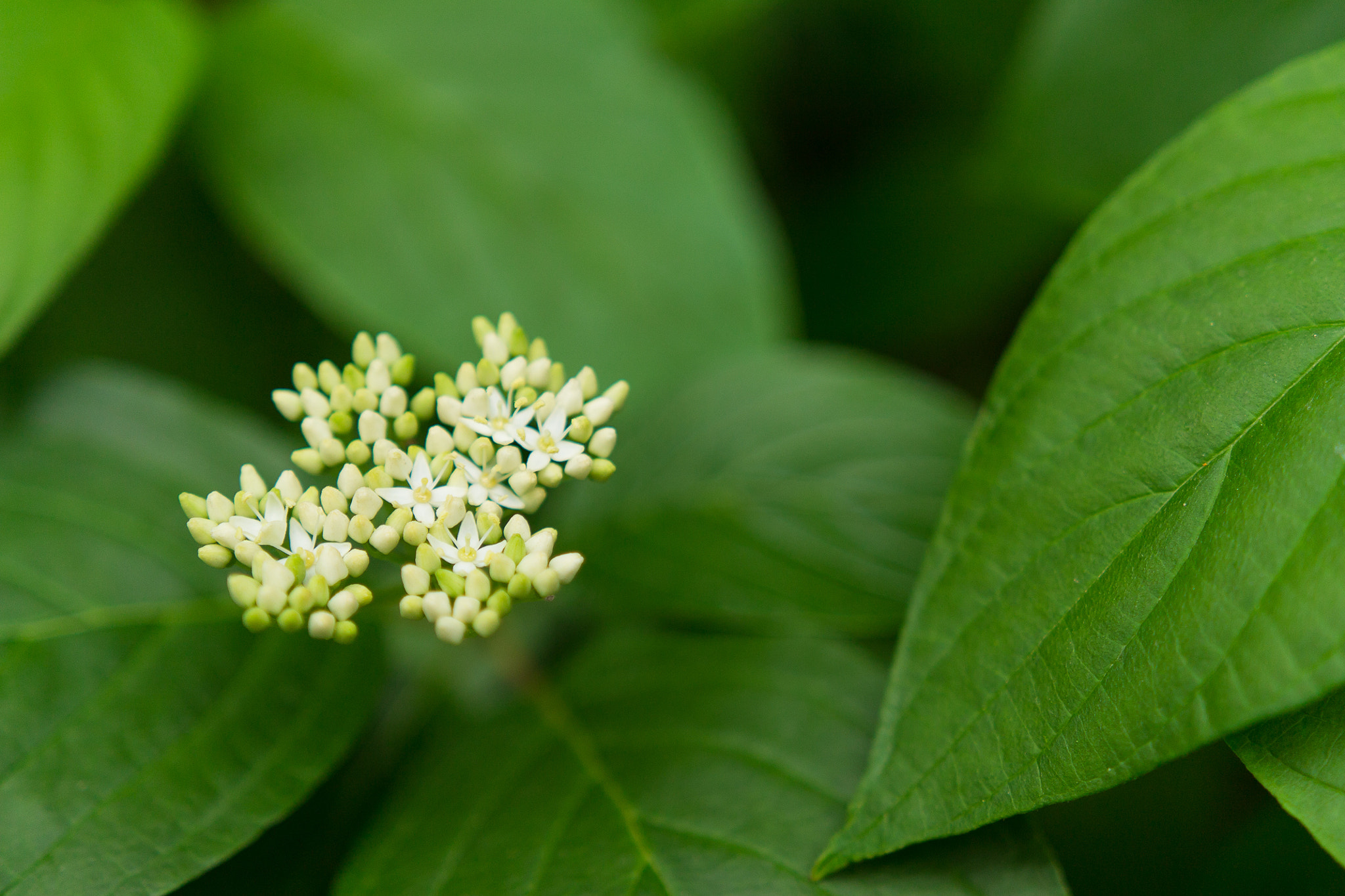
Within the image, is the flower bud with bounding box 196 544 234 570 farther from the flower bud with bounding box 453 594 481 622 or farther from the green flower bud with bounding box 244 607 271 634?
the flower bud with bounding box 453 594 481 622

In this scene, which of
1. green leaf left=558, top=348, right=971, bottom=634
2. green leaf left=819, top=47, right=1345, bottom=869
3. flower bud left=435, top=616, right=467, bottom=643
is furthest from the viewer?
green leaf left=558, top=348, right=971, bottom=634

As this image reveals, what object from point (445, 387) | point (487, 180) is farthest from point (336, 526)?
point (487, 180)

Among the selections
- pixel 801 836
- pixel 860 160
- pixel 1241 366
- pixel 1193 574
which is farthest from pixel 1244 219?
pixel 860 160

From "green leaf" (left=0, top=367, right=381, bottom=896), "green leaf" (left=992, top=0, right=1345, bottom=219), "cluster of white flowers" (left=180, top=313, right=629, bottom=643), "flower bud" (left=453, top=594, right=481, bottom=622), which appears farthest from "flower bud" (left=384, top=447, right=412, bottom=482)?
"green leaf" (left=992, top=0, right=1345, bottom=219)

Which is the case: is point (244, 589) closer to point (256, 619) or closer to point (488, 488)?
point (256, 619)

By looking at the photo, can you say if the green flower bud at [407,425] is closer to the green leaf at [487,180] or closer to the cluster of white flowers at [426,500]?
the cluster of white flowers at [426,500]

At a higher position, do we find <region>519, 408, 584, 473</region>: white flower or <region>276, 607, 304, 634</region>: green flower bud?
<region>519, 408, 584, 473</region>: white flower
